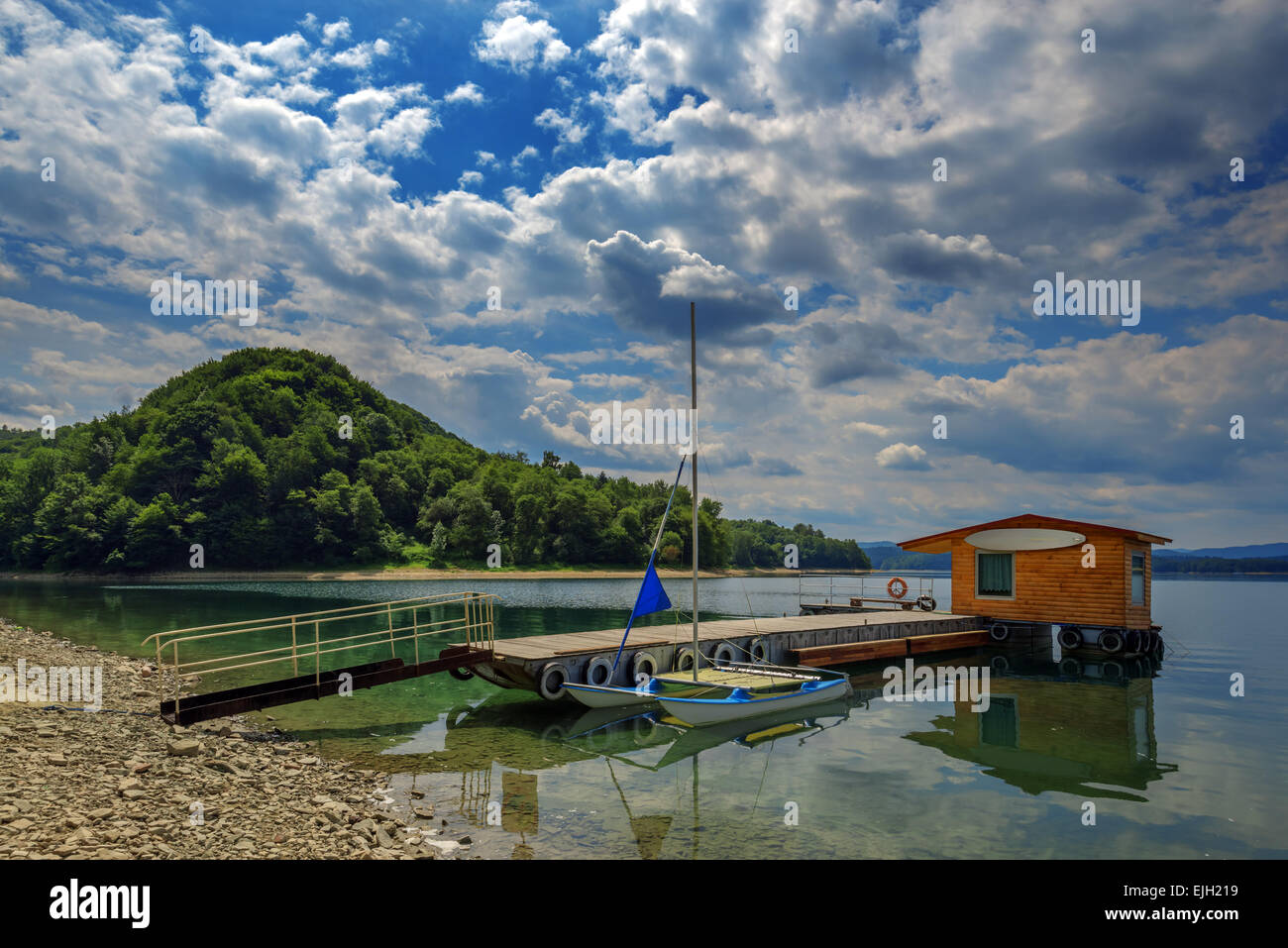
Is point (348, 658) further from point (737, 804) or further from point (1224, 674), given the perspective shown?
point (1224, 674)

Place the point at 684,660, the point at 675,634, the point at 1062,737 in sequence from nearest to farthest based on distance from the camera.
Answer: the point at 1062,737 → the point at 675,634 → the point at 684,660

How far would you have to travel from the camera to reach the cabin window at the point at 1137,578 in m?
31.9

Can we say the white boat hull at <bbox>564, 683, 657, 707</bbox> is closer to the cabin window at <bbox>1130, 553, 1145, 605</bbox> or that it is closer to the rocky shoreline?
the rocky shoreline

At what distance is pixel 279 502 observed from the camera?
126 meters

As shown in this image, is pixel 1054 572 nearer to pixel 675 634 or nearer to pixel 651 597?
pixel 675 634

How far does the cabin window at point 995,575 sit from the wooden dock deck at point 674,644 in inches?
68.5

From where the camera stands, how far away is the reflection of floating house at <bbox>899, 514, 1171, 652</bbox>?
30891 millimetres

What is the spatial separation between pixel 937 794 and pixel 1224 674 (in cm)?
2458

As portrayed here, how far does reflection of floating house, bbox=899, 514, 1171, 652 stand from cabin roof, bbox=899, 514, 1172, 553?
39 mm

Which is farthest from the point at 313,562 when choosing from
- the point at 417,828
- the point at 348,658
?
the point at 417,828

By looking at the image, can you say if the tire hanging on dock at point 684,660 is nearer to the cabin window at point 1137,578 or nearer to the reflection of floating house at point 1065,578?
the reflection of floating house at point 1065,578

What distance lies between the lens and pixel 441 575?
11262cm

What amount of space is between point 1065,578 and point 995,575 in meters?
3.03

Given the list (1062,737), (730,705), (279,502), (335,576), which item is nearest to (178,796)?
(730,705)
